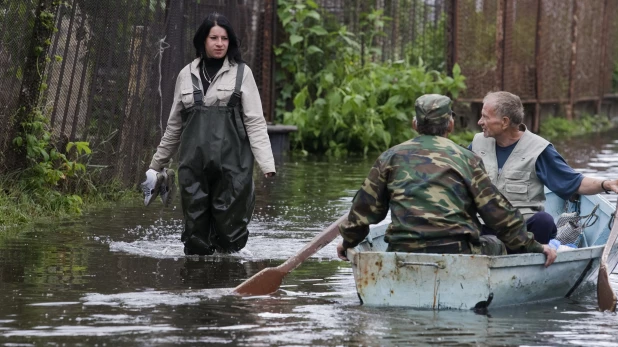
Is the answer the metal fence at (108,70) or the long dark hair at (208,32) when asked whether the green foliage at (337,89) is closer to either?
the metal fence at (108,70)

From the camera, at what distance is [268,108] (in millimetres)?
19109

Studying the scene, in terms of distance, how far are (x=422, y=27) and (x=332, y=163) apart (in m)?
5.27

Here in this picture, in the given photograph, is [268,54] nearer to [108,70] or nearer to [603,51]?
[108,70]

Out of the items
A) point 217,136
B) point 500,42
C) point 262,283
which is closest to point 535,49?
point 500,42

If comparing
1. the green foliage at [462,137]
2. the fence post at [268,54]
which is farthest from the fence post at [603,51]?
the fence post at [268,54]

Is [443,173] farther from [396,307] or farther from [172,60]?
[172,60]

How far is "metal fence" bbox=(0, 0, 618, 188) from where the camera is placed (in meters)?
11.6

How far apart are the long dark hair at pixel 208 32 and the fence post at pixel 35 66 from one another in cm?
232

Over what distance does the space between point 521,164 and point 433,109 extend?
1.23m

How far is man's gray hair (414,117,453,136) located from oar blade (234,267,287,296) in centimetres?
130

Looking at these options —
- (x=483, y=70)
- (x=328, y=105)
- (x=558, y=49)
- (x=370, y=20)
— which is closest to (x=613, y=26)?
(x=558, y=49)

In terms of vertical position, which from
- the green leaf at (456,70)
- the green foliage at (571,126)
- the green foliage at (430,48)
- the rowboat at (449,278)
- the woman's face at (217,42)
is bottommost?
the green foliage at (571,126)

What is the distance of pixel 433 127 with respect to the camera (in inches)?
283

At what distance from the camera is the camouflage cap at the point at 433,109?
713cm
